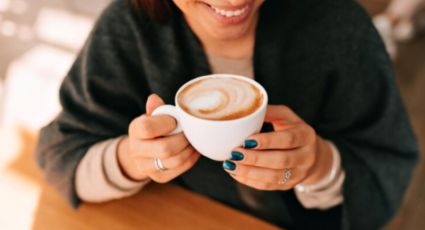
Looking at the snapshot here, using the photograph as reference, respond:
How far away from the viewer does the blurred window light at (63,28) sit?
211 cm

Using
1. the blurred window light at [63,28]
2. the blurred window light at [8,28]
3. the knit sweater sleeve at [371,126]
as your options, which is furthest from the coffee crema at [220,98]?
the blurred window light at [8,28]

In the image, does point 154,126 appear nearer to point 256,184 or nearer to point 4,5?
point 256,184

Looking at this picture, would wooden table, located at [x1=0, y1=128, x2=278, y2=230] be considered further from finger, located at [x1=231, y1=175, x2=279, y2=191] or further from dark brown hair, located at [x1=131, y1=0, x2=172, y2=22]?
dark brown hair, located at [x1=131, y1=0, x2=172, y2=22]

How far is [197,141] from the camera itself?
0.56m

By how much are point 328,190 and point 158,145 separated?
1.33 ft

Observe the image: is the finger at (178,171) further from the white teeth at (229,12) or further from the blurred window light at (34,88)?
the blurred window light at (34,88)

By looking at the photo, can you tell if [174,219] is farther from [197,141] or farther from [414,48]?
[414,48]

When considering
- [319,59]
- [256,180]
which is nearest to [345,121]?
[319,59]

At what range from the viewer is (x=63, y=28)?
2141mm

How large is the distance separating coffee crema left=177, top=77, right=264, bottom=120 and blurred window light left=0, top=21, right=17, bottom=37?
2198 mm

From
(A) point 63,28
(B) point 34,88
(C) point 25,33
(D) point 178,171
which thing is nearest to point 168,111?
(D) point 178,171

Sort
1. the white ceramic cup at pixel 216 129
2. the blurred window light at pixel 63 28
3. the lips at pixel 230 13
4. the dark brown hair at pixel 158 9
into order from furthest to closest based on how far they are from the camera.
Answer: the blurred window light at pixel 63 28 < the dark brown hair at pixel 158 9 < the lips at pixel 230 13 < the white ceramic cup at pixel 216 129

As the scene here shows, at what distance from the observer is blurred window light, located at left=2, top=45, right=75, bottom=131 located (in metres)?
1.54

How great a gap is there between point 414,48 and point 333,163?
202cm
